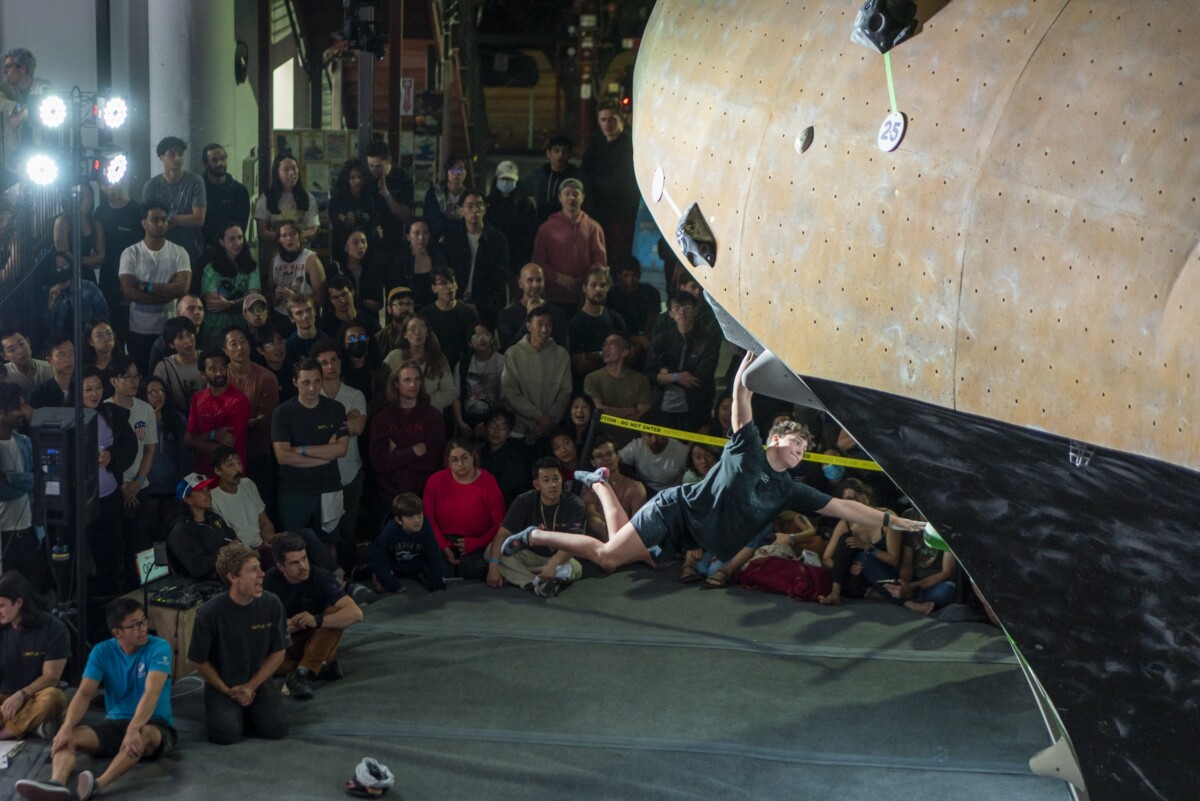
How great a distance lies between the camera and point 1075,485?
2.54 meters

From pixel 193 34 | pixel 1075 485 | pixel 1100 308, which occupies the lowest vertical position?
pixel 1075 485

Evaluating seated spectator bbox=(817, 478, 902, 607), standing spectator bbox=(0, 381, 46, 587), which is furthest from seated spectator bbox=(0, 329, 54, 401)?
seated spectator bbox=(817, 478, 902, 607)

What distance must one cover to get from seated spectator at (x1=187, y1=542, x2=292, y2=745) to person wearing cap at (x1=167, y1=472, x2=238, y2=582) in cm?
79

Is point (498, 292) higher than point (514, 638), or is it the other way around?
point (498, 292)

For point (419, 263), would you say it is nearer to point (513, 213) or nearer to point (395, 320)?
point (395, 320)

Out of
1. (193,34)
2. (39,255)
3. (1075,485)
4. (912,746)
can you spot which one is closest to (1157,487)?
(1075,485)

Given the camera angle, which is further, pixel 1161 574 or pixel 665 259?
pixel 665 259

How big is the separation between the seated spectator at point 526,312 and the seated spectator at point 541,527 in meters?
1.06

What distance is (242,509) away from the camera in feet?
27.3

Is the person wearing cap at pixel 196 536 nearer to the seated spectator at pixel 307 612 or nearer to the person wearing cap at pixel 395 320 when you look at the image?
the seated spectator at pixel 307 612

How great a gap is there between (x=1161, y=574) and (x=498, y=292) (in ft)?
25.6

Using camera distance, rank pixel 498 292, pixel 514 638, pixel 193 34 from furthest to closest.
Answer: pixel 193 34 → pixel 498 292 → pixel 514 638

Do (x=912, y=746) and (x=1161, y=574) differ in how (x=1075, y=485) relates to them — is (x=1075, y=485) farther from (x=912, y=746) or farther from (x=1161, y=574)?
(x=912, y=746)

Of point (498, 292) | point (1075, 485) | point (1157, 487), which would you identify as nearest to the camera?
point (1157, 487)
